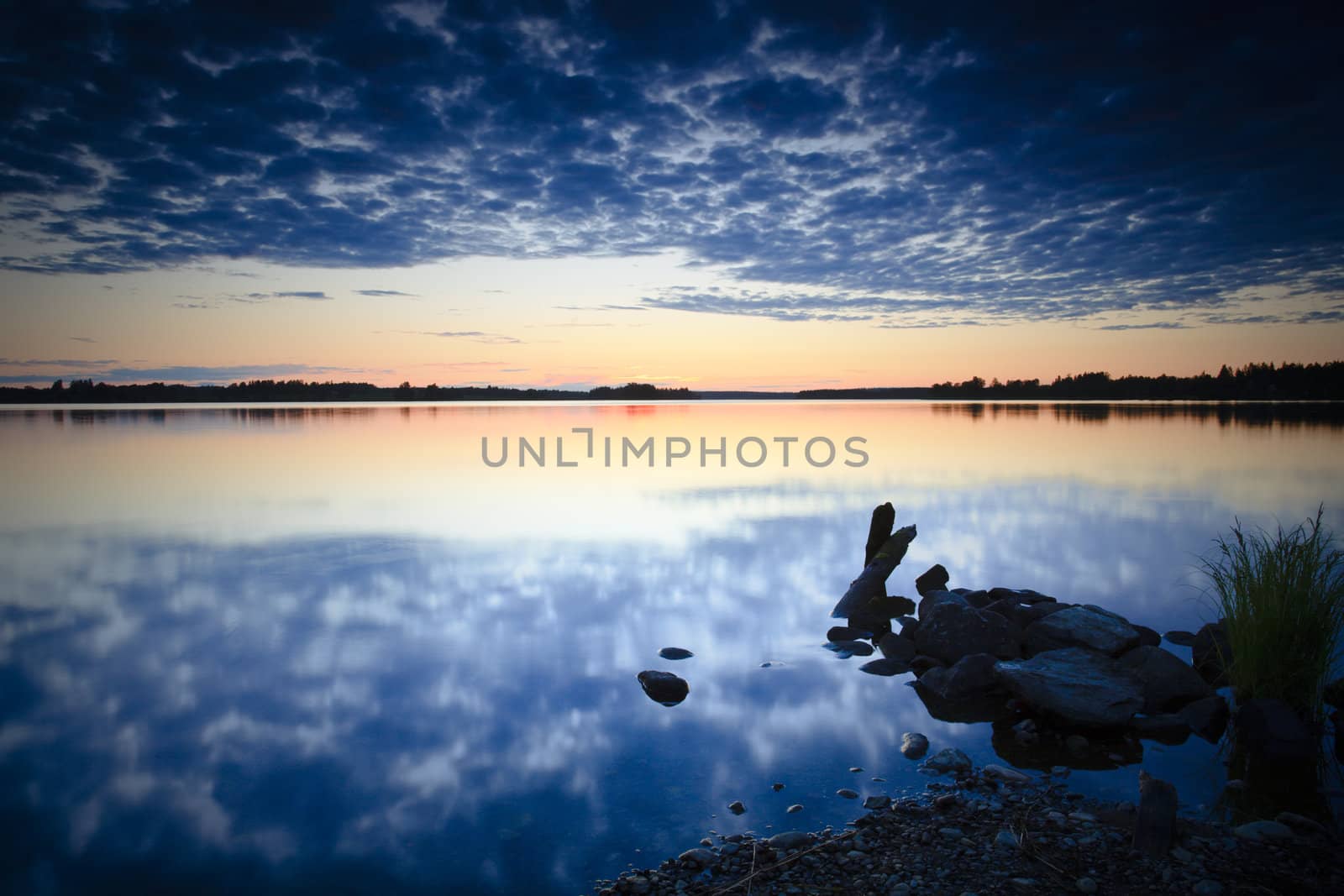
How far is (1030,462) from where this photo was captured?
30297mm

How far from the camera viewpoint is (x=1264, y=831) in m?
4.71

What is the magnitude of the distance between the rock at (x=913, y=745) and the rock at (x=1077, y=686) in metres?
1.22

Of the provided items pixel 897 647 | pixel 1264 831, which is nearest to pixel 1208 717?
pixel 1264 831

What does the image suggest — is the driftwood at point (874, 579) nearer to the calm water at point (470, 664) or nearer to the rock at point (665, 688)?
the calm water at point (470, 664)

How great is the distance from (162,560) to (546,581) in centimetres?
779

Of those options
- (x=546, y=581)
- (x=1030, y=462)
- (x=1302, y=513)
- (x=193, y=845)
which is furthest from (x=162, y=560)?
(x=1030, y=462)

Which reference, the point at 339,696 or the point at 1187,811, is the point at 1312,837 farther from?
the point at 339,696

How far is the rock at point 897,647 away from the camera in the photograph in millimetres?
8414

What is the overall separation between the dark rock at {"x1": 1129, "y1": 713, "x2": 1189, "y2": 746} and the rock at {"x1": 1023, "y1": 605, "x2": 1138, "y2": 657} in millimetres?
1264

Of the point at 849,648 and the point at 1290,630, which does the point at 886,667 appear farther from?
the point at 1290,630

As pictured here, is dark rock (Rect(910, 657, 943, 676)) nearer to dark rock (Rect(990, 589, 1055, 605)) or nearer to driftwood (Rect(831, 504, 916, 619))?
driftwood (Rect(831, 504, 916, 619))

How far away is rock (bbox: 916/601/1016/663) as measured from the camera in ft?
26.6

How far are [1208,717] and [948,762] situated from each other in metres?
2.78

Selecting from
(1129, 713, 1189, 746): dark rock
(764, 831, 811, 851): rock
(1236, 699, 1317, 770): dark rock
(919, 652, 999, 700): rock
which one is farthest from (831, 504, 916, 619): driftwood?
(764, 831, 811, 851): rock
